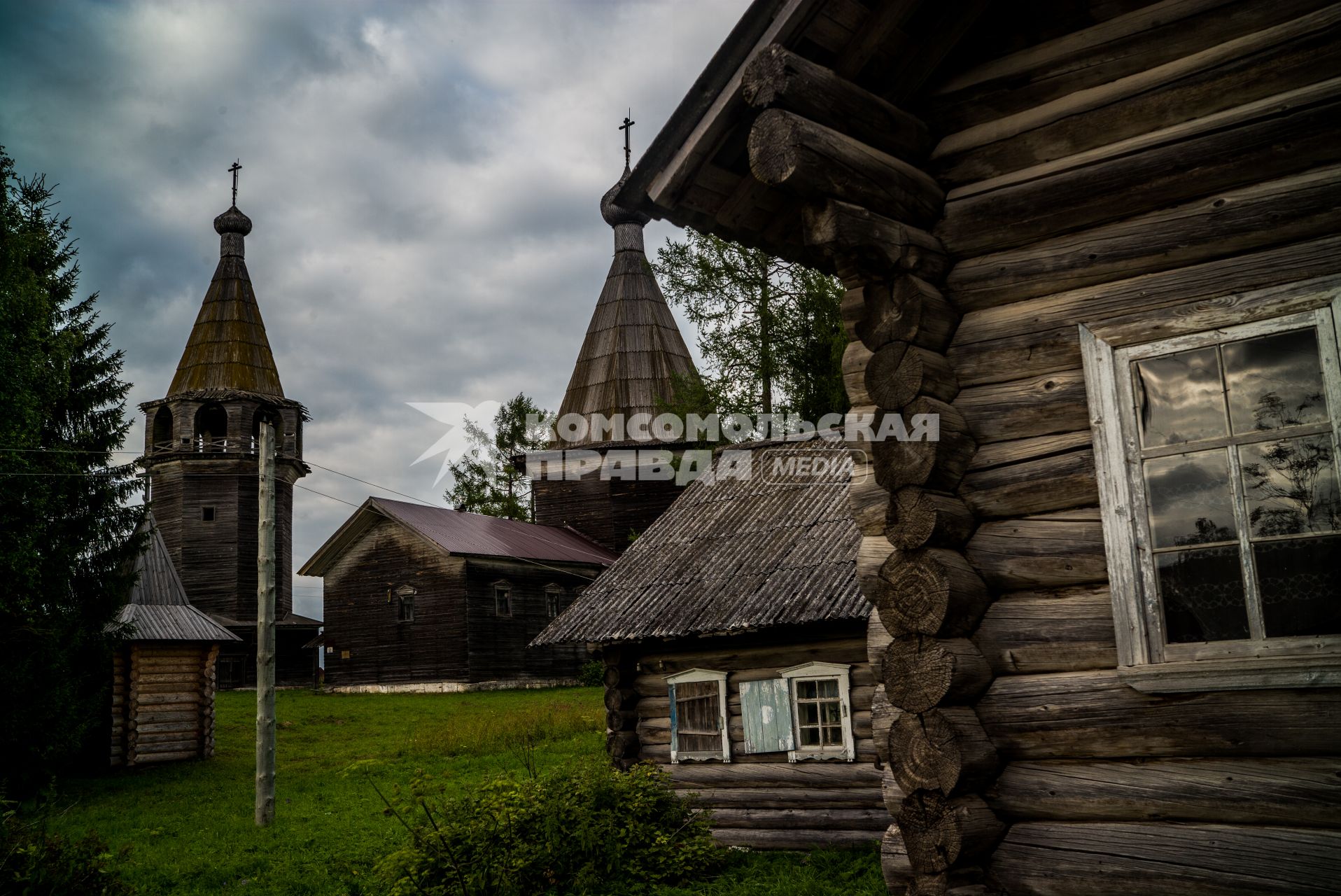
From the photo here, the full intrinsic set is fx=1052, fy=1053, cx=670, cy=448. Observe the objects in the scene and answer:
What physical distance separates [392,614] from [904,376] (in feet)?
96.7

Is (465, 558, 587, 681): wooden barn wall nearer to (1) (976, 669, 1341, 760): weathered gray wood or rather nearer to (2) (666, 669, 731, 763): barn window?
(2) (666, 669, 731, 763): barn window

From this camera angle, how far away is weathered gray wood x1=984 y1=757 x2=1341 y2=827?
358 cm

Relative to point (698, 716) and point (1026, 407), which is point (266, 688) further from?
point (1026, 407)

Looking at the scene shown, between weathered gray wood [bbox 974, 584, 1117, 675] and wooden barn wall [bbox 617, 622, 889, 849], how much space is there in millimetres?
6425

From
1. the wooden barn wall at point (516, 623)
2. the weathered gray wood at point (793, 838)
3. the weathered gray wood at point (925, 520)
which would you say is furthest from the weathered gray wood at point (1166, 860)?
the wooden barn wall at point (516, 623)

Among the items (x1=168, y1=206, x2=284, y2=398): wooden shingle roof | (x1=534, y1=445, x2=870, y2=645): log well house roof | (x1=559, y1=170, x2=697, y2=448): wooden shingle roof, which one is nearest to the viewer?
(x1=534, y1=445, x2=870, y2=645): log well house roof

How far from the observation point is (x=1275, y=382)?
388 cm

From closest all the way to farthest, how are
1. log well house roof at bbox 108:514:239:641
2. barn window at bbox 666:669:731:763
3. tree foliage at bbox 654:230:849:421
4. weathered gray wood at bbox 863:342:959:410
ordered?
weathered gray wood at bbox 863:342:959:410 < barn window at bbox 666:669:731:763 < log well house roof at bbox 108:514:239:641 < tree foliage at bbox 654:230:849:421

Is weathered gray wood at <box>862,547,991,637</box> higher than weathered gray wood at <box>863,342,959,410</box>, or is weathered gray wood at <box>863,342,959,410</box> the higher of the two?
weathered gray wood at <box>863,342,959,410</box>

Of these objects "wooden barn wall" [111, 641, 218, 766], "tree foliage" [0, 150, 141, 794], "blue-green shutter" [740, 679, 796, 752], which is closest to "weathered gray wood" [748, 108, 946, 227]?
"blue-green shutter" [740, 679, 796, 752]

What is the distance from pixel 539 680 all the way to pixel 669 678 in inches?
812

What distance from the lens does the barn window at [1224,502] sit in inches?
145

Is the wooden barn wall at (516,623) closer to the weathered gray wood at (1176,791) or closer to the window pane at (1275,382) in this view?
the weathered gray wood at (1176,791)

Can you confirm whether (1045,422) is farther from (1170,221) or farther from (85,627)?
(85,627)
